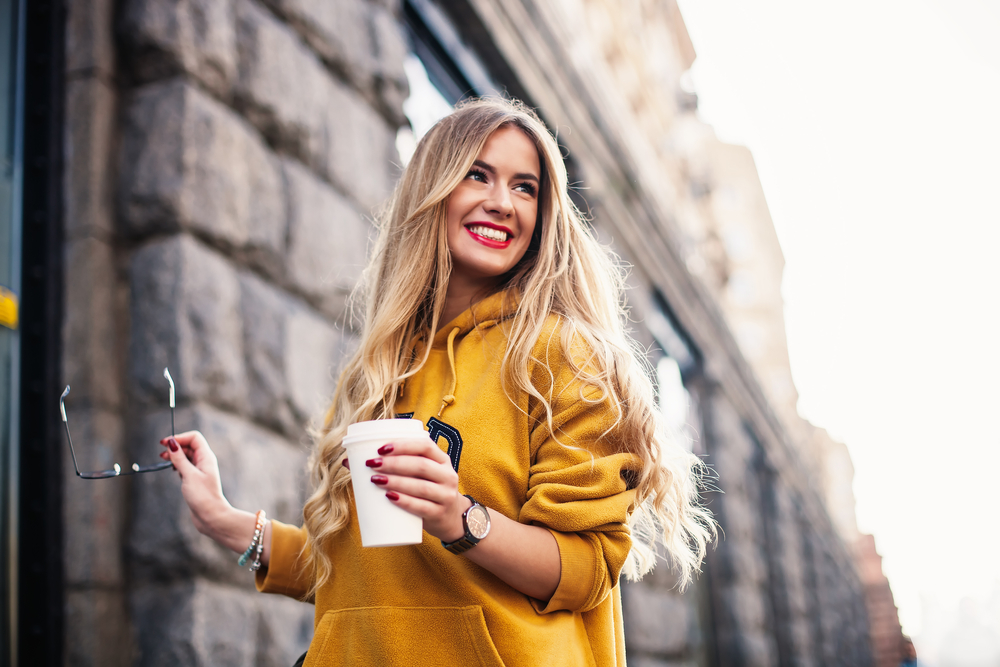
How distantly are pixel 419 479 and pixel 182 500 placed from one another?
3.47ft

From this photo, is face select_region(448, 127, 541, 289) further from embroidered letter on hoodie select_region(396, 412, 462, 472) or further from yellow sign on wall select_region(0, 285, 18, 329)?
yellow sign on wall select_region(0, 285, 18, 329)

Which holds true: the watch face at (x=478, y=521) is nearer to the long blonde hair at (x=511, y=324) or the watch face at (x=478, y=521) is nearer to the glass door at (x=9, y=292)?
the long blonde hair at (x=511, y=324)

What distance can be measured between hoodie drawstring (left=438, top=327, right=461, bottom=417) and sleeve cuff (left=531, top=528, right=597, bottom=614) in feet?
0.95

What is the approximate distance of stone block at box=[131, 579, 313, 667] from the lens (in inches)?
72.4

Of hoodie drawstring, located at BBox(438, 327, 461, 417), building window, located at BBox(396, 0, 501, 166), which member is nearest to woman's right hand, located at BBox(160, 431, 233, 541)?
hoodie drawstring, located at BBox(438, 327, 461, 417)

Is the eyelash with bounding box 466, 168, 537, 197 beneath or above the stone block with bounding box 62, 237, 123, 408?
above

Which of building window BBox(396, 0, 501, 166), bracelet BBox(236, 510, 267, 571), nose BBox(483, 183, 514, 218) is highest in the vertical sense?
building window BBox(396, 0, 501, 166)

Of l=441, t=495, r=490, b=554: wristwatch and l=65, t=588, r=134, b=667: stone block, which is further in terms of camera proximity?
l=65, t=588, r=134, b=667: stone block

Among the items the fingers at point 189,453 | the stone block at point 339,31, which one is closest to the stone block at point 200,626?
the fingers at point 189,453

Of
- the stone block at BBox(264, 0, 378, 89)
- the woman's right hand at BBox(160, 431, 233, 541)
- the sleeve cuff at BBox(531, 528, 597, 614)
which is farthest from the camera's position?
the stone block at BBox(264, 0, 378, 89)

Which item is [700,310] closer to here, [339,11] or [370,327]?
[339,11]

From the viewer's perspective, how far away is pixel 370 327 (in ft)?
5.68

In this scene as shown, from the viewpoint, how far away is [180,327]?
199cm

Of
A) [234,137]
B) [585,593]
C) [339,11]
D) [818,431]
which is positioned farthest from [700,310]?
[818,431]
